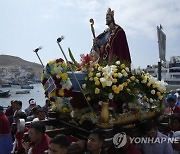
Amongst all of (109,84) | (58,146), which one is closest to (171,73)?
(109,84)

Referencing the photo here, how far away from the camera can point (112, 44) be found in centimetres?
556

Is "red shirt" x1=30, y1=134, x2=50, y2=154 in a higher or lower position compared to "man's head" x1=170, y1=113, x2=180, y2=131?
lower

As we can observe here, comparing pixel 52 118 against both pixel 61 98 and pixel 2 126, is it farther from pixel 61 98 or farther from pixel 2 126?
pixel 2 126

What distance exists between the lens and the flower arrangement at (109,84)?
183 inches

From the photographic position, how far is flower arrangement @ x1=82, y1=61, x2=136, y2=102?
4641 mm

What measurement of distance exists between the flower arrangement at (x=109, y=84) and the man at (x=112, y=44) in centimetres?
57

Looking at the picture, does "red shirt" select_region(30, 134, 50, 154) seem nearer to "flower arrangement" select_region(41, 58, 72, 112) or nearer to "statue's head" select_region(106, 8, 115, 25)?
"flower arrangement" select_region(41, 58, 72, 112)

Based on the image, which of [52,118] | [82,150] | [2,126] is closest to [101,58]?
[52,118]

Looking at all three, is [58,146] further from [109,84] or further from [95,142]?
[109,84]

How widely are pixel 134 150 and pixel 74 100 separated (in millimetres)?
1501

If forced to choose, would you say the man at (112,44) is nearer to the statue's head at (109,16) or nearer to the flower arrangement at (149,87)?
the statue's head at (109,16)

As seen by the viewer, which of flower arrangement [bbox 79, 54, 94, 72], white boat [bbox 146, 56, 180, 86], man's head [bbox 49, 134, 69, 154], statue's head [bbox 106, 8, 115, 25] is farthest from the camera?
white boat [bbox 146, 56, 180, 86]

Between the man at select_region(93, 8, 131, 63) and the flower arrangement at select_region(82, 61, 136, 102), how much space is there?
572 mm

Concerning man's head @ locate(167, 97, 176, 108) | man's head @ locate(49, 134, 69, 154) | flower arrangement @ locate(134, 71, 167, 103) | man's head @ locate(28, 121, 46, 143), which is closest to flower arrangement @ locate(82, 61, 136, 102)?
flower arrangement @ locate(134, 71, 167, 103)
